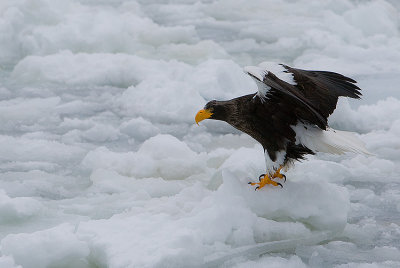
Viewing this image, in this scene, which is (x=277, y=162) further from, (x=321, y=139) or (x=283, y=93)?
(x=283, y=93)

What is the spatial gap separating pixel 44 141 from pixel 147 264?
2.26 metres

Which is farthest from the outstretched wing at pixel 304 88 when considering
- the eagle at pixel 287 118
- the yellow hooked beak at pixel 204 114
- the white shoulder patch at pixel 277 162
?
the yellow hooked beak at pixel 204 114

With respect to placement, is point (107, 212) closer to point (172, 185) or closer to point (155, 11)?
point (172, 185)

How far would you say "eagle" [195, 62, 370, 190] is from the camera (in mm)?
3266

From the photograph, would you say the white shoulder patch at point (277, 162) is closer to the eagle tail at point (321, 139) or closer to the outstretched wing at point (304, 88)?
the eagle tail at point (321, 139)

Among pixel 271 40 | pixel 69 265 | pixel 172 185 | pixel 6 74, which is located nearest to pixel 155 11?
pixel 271 40

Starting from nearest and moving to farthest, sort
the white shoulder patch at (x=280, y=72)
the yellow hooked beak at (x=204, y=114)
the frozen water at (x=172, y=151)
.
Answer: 1. the frozen water at (x=172, y=151)
2. the white shoulder patch at (x=280, y=72)
3. the yellow hooked beak at (x=204, y=114)

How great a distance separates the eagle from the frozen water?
17 cm

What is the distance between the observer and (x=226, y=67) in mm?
6391

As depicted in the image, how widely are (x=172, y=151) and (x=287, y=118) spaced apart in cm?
119

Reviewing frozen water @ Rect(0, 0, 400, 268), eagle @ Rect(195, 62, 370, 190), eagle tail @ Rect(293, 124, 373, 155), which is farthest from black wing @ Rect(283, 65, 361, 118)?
frozen water @ Rect(0, 0, 400, 268)

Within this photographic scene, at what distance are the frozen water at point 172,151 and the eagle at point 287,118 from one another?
0.57ft

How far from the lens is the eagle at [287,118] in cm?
327

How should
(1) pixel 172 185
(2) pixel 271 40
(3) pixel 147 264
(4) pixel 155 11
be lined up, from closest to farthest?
(3) pixel 147 264 < (1) pixel 172 185 < (2) pixel 271 40 < (4) pixel 155 11
